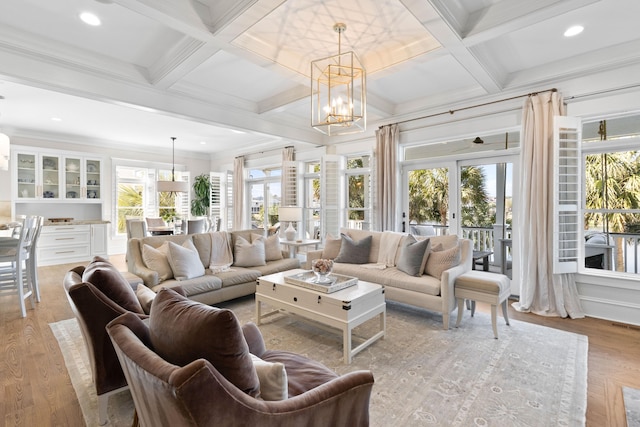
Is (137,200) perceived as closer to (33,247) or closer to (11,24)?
(33,247)

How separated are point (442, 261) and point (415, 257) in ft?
0.98

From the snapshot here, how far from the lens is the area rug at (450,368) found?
6.54ft

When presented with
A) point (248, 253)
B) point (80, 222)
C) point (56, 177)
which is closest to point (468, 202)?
point (248, 253)

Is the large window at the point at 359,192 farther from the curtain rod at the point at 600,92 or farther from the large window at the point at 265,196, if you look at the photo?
the curtain rod at the point at 600,92

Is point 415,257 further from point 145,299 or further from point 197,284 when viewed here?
point 145,299

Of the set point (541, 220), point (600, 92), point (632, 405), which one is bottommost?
point (632, 405)

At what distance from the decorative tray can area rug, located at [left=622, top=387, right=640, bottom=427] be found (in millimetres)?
2039

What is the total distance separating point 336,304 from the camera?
271cm

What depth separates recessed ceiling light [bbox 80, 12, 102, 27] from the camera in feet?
8.86

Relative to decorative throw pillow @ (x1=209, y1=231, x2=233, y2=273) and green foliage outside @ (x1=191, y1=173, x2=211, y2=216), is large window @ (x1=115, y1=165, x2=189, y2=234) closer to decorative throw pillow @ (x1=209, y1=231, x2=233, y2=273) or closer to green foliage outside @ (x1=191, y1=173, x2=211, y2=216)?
green foliage outside @ (x1=191, y1=173, x2=211, y2=216)

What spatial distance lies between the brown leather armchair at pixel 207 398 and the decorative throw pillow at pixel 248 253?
3.06 metres

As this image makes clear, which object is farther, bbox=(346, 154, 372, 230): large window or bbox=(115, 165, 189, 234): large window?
bbox=(115, 165, 189, 234): large window

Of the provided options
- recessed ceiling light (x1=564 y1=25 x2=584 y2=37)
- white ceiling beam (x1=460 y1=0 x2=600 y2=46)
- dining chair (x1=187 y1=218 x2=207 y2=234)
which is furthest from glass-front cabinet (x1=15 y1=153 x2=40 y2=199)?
recessed ceiling light (x1=564 y1=25 x2=584 y2=37)

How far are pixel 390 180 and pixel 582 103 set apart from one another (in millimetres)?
2534
